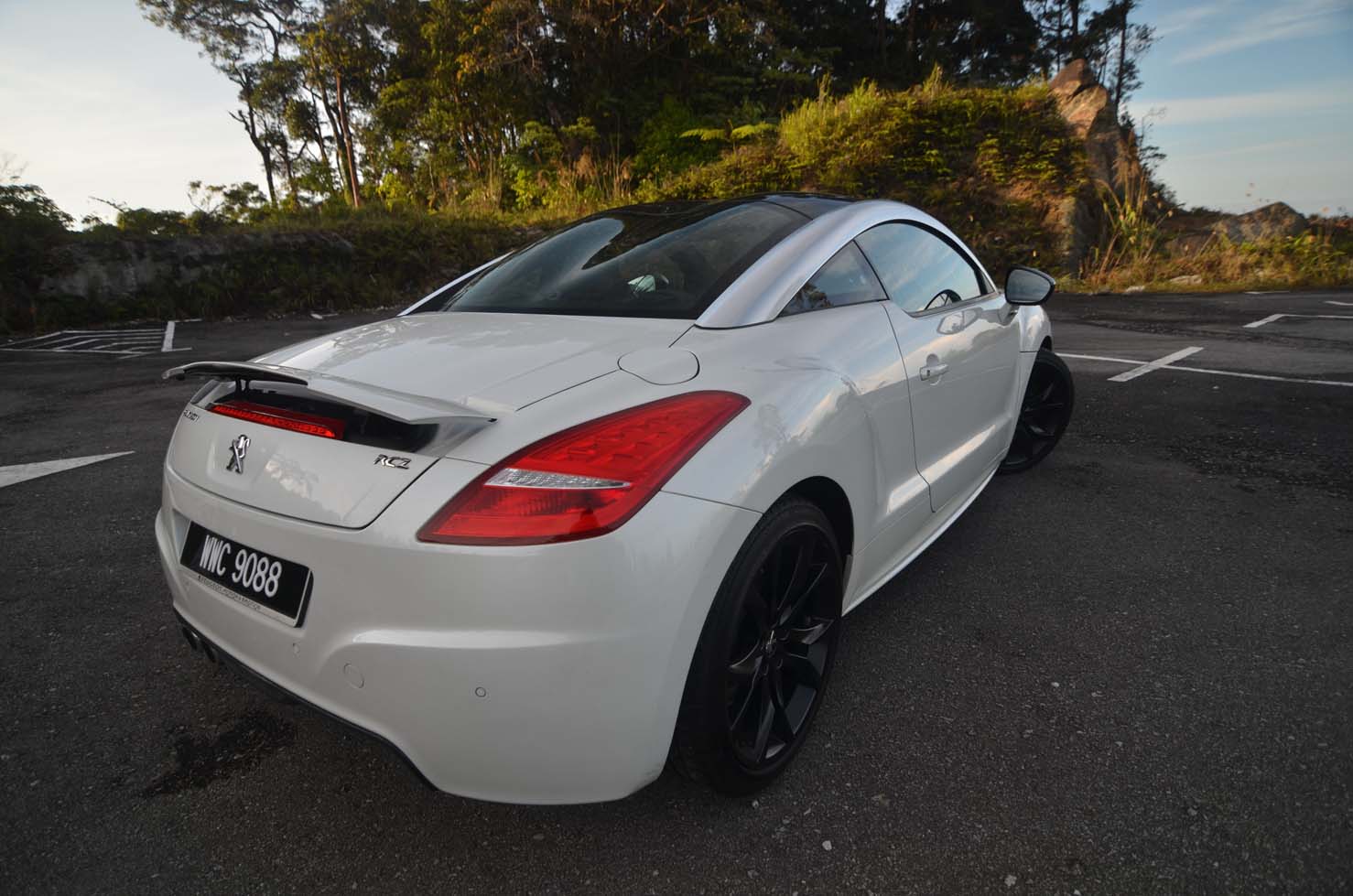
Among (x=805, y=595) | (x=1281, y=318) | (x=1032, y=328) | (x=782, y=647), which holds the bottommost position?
(x=782, y=647)

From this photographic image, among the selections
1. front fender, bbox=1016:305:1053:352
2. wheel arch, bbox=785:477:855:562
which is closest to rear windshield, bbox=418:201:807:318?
wheel arch, bbox=785:477:855:562

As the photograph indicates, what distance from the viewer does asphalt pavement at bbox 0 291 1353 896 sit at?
1549 mm

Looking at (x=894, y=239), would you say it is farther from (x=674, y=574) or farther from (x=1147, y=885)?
(x=1147, y=885)

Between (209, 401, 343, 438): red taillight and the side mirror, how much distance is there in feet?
8.78

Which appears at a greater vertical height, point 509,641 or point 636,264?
point 636,264

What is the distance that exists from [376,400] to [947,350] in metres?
1.83

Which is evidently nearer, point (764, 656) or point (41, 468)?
point (764, 656)

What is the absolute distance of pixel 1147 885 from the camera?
1.48 m

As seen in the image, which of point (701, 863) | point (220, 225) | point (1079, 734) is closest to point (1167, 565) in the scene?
point (1079, 734)

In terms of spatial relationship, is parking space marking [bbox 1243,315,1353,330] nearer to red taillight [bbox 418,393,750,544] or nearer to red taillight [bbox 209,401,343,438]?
red taillight [bbox 418,393,750,544]

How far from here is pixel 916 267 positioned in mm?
2637

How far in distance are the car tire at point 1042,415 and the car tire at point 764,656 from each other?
2.48 m

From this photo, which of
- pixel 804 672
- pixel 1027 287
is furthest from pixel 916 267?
pixel 804 672

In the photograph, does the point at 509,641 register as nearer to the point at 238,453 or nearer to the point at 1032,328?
the point at 238,453
